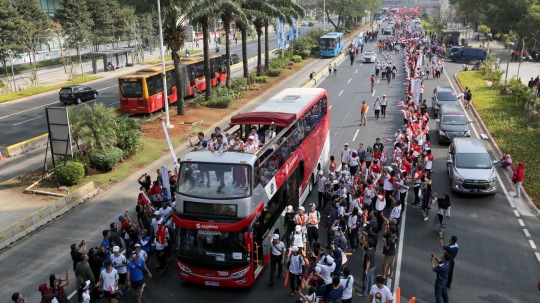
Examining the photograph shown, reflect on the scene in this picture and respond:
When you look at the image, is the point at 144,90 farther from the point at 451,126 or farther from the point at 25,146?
the point at 451,126

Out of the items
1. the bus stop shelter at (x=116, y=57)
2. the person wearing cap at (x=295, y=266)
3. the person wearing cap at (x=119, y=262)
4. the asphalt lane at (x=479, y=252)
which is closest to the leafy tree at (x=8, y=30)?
the bus stop shelter at (x=116, y=57)

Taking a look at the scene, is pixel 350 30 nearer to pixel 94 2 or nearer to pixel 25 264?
pixel 94 2

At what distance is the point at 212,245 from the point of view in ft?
39.3

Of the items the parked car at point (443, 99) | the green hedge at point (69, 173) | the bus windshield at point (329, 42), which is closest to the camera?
the green hedge at point (69, 173)

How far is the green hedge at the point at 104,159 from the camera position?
858 inches

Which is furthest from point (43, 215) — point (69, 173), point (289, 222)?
point (289, 222)

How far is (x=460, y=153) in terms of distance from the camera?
19562mm

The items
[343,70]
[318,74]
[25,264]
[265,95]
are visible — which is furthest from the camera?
[343,70]

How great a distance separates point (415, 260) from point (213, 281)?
5.94 m

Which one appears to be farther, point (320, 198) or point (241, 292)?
point (320, 198)

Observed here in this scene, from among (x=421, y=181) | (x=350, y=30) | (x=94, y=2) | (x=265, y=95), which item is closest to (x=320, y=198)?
(x=421, y=181)

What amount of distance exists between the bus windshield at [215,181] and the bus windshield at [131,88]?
20.4 meters

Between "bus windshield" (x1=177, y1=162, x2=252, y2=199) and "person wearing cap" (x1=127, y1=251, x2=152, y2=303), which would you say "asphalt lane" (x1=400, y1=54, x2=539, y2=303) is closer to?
"bus windshield" (x1=177, y1=162, x2=252, y2=199)

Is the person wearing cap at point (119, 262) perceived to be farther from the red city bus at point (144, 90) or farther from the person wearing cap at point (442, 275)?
the red city bus at point (144, 90)
